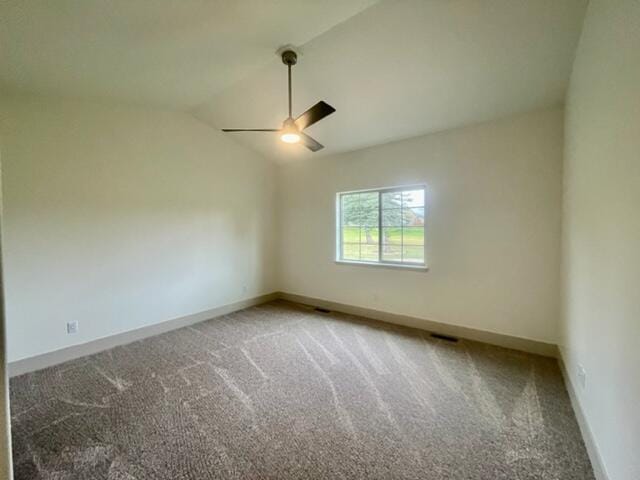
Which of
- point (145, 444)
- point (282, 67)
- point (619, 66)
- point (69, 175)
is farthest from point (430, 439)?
point (69, 175)

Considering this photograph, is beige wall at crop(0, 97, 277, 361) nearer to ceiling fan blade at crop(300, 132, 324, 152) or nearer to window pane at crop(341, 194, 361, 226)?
window pane at crop(341, 194, 361, 226)

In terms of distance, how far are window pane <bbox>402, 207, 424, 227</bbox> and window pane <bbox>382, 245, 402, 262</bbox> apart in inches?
14.8

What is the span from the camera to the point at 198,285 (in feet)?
14.2

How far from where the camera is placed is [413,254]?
4035 mm

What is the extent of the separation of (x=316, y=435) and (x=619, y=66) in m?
2.66

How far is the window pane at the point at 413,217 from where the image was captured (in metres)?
3.94

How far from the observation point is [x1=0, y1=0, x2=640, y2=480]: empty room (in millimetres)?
1725

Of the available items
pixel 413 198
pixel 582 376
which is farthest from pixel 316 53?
pixel 582 376

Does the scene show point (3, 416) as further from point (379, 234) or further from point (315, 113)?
point (379, 234)

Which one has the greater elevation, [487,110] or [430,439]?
[487,110]

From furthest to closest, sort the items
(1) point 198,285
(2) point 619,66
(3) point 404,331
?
(1) point 198,285 < (3) point 404,331 < (2) point 619,66

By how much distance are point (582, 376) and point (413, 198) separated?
8.38 feet

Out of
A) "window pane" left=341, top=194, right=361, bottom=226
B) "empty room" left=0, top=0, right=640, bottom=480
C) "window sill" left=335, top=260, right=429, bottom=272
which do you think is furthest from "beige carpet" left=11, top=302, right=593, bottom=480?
"window pane" left=341, top=194, right=361, bottom=226

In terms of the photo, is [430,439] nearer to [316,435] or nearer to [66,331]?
[316,435]
